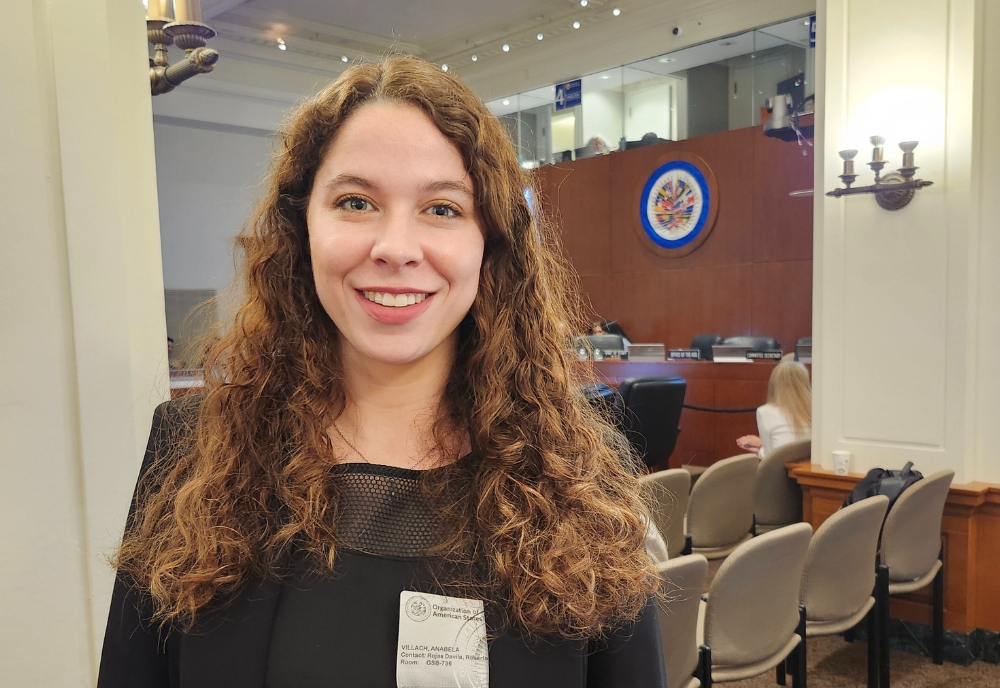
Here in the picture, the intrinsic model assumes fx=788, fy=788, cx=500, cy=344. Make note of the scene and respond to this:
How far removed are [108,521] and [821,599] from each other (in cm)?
233

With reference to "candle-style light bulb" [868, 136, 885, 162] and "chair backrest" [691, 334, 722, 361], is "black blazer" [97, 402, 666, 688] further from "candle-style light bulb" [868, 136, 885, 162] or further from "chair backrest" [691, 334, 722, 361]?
"chair backrest" [691, 334, 722, 361]

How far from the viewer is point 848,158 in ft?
11.8

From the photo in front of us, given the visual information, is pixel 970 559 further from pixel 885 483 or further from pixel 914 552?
pixel 885 483

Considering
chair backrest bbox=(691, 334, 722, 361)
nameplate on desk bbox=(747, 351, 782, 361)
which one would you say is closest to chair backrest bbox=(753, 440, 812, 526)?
nameplate on desk bbox=(747, 351, 782, 361)

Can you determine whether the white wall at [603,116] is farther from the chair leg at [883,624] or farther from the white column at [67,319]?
the white column at [67,319]

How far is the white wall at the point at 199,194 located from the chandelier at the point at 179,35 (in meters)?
7.14

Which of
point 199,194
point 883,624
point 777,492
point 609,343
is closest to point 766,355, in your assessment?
point 609,343

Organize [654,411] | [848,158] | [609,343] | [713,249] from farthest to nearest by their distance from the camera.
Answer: [713,249]
[609,343]
[654,411]
[848,158]

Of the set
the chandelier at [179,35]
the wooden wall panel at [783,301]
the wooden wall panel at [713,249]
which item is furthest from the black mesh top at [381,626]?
Result: the wooden wall panel at [783,301]

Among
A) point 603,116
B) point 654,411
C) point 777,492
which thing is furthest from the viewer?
point 603,116

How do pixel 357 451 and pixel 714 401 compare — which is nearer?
pixel 357 451

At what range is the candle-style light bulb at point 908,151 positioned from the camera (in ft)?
11.1

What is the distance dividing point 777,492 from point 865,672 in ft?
2.88

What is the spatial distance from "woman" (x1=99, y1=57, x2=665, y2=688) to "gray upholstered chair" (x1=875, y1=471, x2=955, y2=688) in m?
2.52
